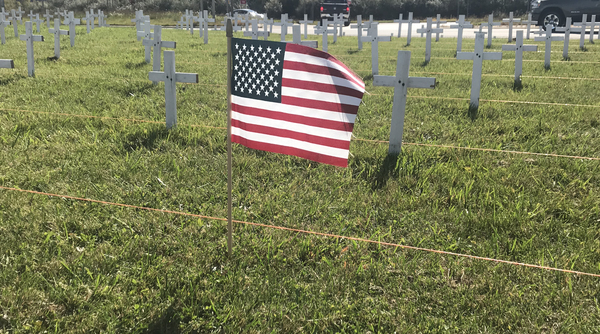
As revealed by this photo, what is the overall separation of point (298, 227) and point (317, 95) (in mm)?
1070

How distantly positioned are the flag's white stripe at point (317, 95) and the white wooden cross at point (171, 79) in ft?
8.59

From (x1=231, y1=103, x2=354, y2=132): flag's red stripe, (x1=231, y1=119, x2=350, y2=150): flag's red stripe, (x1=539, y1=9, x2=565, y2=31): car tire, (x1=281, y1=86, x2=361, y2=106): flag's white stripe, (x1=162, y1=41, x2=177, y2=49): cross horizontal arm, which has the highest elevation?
(x1=539, y1=9, x2=565, y2=31): car tire

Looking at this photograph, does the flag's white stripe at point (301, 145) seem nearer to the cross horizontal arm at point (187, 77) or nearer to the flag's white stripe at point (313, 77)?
the flag's white stripe at point (313, 77)

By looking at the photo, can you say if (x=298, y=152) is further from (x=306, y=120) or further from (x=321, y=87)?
(x=321, y=87)

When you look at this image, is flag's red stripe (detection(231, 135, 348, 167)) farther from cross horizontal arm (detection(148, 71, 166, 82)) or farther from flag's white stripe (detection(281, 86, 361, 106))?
cross horizontal arm (detection(148, 71, 166, 82))

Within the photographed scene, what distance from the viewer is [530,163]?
4762 millimetres

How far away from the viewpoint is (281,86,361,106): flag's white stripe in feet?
10.3

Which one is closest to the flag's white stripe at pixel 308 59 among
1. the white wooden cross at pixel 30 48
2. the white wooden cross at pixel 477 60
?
the white wooden cross at pixel 477 60

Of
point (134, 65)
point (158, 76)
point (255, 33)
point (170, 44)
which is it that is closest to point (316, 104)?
point (158, 76)

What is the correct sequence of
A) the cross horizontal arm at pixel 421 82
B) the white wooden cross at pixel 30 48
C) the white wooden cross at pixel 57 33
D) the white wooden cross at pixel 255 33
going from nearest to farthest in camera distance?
the cross horizontal arm at pixel 421 82
the white wooden cross at pixel 30 48
the white wooden cross at pixel 57 33
the white wooden cross at pixel 255 33

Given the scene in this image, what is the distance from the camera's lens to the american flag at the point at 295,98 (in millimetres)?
3127

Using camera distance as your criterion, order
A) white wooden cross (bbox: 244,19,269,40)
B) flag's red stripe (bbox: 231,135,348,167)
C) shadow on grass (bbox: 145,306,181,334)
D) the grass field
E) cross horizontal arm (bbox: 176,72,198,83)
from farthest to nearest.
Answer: white wooden cross (bbox: 244,19,269,40)
cross horizontal arm (bbox: 176,72,198,83)
flag's red stripe (bbox: 231,135,348,167)
the grass field
shadow on grass (bbox: 145,306,181,334)

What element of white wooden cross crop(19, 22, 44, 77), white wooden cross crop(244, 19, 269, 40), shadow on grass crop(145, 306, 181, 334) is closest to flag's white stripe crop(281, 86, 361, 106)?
shadow on grass crop(145, 306, 181, 334)

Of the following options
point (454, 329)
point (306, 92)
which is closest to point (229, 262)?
point (306, 92)
